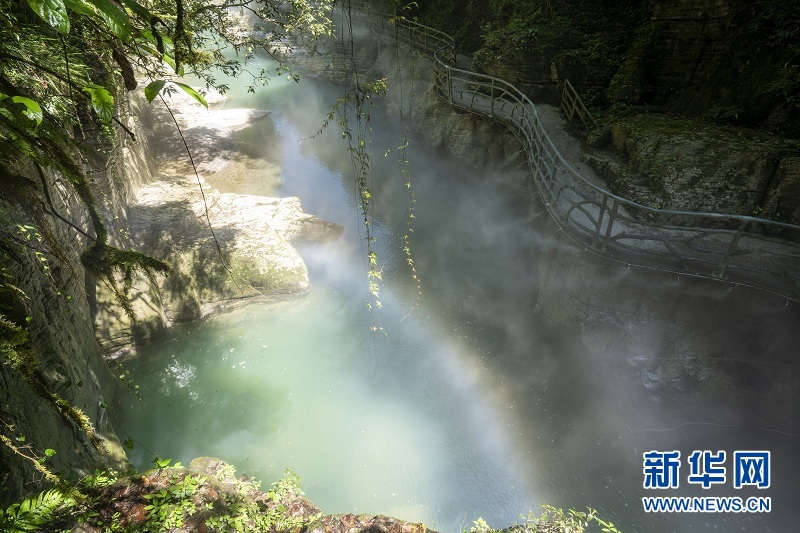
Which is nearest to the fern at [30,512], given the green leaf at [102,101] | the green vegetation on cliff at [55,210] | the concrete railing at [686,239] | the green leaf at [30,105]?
the green vegetation on cliff at [55,210]

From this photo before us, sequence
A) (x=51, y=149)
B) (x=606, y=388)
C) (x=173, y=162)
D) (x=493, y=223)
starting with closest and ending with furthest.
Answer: (x=51, y=149), (x=606, y=388), (x=493, y=223), (x=173, y=162)

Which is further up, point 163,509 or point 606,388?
point 606,388

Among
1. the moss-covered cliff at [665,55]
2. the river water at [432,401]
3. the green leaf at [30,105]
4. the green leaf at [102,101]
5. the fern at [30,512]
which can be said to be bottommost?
the fern at [30,512]

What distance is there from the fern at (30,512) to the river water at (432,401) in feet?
17.0

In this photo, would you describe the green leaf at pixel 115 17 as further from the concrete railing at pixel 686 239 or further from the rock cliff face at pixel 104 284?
the concrete railing at pixel 686 239

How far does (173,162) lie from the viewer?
1512 cm

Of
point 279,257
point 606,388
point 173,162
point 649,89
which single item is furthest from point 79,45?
point 649,89

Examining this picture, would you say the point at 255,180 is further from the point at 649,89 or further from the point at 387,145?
the point at 649,89

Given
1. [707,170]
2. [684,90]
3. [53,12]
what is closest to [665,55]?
[684,90]

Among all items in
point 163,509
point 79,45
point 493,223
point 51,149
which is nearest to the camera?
point 51,149

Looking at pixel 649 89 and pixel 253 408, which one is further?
pixel 649 89

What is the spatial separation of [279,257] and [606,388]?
8529 millimetres

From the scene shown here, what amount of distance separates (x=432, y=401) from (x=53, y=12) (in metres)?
8.64

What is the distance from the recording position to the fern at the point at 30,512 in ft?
8.26
